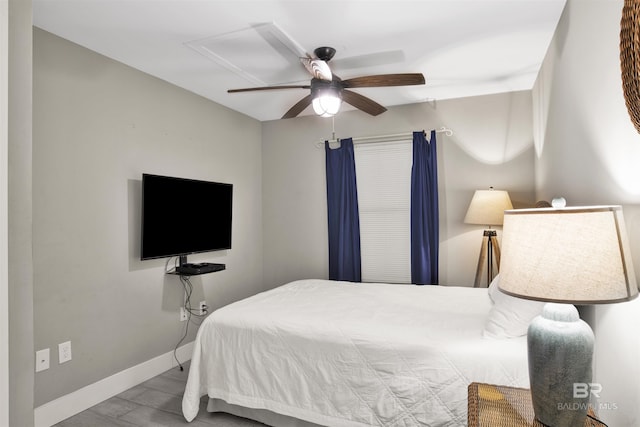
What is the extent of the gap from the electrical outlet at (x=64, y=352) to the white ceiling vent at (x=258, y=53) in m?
2.26

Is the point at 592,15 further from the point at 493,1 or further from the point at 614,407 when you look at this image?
the point at 614,407

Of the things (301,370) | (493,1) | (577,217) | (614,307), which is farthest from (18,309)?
(493,1)

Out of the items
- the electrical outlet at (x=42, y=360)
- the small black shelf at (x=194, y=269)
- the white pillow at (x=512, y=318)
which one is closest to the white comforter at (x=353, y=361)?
the white pillow at (x=512, y=318)

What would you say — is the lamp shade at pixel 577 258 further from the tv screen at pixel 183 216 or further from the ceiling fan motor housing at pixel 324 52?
the tv screen at pixel 183 216

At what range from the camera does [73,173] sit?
2.70 m

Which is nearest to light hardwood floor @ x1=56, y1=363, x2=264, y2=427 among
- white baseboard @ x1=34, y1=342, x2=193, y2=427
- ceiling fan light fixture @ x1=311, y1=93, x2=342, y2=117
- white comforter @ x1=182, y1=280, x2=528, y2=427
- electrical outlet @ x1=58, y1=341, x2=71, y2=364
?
white baseboard @ x1=34, y1=342, x2=193, y2=427

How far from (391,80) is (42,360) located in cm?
290

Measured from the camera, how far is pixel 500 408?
4.54ft

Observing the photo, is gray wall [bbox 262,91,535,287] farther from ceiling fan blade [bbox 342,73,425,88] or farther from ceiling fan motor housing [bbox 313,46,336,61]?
ceiling fan blade [bbox 342,73,425,88]

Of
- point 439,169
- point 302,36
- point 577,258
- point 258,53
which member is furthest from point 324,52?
point 577,258

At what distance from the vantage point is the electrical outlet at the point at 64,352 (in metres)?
2.60

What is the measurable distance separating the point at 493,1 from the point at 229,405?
3005mm

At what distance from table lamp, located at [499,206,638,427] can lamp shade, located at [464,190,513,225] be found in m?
2.38

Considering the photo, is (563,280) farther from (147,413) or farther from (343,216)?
(343,216)
